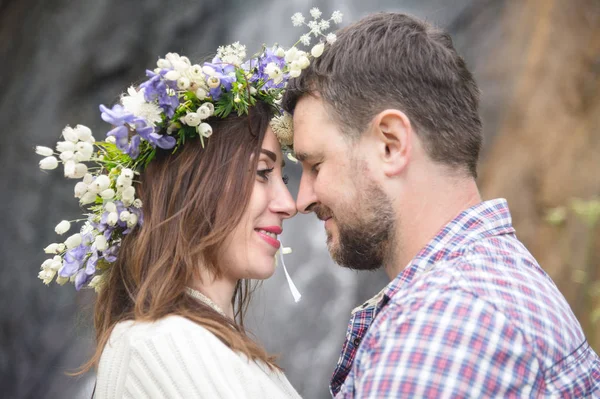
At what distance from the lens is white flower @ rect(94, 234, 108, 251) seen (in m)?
2.01

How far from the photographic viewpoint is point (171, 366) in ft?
5.64

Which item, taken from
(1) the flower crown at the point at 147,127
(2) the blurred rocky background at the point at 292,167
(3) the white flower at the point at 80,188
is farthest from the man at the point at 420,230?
(2) the blurred rocky background at the point at 292,167

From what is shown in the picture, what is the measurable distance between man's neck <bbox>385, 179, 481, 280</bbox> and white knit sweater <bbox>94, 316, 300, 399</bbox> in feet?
1.54

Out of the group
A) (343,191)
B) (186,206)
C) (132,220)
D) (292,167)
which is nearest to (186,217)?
(186,206)

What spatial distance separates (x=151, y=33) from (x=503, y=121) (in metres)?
1.90

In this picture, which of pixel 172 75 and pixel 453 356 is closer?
pixel 453 356

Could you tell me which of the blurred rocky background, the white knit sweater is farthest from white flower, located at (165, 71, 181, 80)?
the blurred rocky background

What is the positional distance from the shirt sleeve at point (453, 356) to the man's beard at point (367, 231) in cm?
43

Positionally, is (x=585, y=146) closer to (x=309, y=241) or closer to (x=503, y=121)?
(x=503, y=121)

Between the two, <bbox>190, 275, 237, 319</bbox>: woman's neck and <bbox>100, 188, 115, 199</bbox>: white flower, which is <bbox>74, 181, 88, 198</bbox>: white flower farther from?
<bbox>190, 275, 237, 319</bbox>: woman's neck

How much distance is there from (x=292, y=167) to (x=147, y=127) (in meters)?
2.09

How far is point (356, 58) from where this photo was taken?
1.79 m

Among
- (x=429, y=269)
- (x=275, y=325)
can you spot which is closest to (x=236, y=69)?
(x=429, y=269)

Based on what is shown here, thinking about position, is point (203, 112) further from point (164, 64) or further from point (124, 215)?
point (124, 215)
